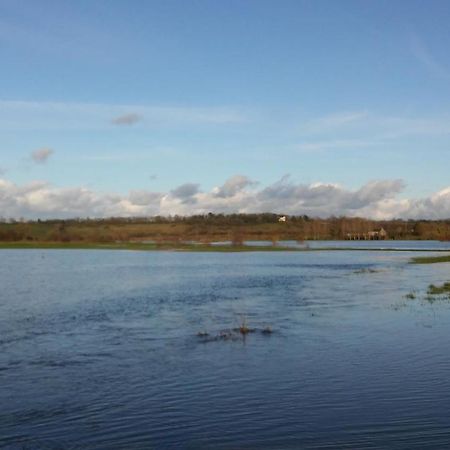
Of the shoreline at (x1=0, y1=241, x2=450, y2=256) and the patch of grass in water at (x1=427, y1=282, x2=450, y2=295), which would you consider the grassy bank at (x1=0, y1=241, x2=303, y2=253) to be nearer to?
the shoreline at (x1=0, y1=241, x2=450, y2=256)

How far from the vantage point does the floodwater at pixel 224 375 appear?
12.7m

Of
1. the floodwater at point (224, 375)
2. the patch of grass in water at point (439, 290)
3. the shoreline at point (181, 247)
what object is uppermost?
the shoreline at point (181, 247)

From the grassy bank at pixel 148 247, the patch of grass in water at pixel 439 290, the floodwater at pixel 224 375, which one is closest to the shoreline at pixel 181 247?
the grassy bank at pixel 148 247

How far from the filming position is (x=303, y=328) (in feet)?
87.3

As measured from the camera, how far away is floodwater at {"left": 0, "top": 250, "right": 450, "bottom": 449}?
41.7 ft

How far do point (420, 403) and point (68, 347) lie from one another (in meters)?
12.8

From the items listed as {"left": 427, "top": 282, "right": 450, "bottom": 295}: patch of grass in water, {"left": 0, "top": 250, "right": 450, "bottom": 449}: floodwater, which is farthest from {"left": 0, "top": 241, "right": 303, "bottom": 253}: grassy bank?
{"left": 0, "top": 250, "right": 450, "bottom": 449}: floodwater

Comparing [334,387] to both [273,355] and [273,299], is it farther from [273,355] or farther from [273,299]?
[273,299]

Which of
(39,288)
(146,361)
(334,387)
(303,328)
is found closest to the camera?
(334,387)

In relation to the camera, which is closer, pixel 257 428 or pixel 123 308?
pixel 257 428

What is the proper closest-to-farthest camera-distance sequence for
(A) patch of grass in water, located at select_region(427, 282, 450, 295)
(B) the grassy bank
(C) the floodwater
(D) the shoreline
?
(C) the floodwater, (A) patch of grass in water, located at select_region(427, 282, 450, 295), (D) the shoreline, (B) the grassy bank

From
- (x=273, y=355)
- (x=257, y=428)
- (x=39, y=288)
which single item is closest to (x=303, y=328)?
(x=273, y=355)

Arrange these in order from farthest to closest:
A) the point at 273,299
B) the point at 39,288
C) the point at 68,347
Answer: the point at 39,288 < the point at 273,299 < the point at 68,347

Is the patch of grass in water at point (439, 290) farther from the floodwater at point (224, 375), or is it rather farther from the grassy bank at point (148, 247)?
the grassy bank at point (148, 247)
